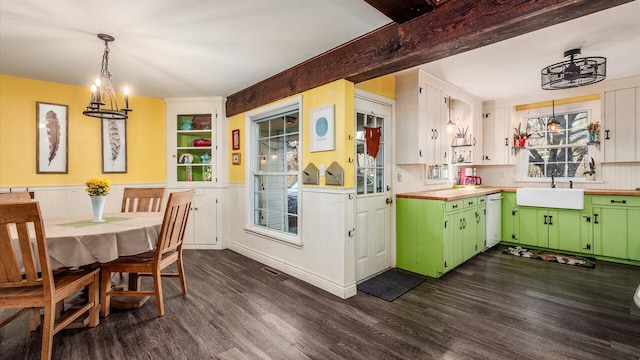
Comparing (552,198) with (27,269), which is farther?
(552,198)

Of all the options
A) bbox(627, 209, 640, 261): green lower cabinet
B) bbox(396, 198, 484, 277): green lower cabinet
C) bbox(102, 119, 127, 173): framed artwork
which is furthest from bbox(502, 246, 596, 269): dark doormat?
bbox(102, 119, 127, 173): framed artwork

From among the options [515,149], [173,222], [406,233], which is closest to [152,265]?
[173,222]

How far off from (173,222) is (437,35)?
257cm

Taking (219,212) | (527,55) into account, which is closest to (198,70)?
(219,212)

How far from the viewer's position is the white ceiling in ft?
6.91

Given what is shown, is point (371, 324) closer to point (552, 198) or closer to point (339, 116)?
point (339, 116)

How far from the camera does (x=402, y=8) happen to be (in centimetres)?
199

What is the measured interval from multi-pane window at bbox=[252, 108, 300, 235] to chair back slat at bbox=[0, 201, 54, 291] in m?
2.17

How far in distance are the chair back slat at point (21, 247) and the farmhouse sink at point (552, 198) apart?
5457 mm

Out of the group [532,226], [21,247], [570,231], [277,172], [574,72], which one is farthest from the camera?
[532,226]

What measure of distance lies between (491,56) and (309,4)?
7.09 ft

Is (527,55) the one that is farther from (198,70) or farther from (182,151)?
(182,151)

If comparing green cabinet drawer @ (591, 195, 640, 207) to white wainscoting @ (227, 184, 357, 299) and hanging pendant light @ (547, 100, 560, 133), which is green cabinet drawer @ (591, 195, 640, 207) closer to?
hanging pendant light @ (547, 100, 560, 133)

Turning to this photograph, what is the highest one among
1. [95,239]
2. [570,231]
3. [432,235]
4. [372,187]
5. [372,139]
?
[372,139]
